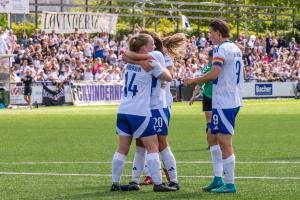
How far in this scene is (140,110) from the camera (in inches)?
470

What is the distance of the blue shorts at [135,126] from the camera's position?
471 inches

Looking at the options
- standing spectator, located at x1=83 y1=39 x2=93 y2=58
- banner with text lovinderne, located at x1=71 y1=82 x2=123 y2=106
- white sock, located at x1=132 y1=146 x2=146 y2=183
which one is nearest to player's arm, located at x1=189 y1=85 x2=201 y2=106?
white sock, located at x1=132 y1=146 x2=146 y2=183

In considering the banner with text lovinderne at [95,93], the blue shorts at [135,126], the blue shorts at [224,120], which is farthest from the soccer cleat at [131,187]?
the banner with text lovinderne at [95,93]

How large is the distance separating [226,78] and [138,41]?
1.26 m

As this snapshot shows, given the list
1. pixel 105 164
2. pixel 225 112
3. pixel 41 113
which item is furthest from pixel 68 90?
pixel 225 112

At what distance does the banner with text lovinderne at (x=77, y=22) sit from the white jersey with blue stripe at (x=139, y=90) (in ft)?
118

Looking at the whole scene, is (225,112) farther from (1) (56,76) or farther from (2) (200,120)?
(1) (56,76)

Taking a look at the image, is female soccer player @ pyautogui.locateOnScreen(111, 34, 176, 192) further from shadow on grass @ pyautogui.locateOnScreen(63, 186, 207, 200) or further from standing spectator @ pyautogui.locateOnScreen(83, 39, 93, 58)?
standing spectator @ pyautogui.locateOnScreen(83, 39, 93, 58)

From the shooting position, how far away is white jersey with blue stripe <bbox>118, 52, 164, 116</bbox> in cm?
1195

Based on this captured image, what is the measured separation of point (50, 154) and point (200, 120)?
14.1 metres

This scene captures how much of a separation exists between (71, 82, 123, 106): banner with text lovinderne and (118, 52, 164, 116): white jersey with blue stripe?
33.8 meters

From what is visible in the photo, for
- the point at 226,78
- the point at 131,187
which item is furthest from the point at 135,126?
the point at 226,78

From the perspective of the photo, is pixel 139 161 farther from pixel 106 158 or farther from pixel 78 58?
pixel 78 58

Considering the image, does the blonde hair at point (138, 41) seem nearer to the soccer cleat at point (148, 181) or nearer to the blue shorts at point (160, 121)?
the blue shorts at point (160, 121)
